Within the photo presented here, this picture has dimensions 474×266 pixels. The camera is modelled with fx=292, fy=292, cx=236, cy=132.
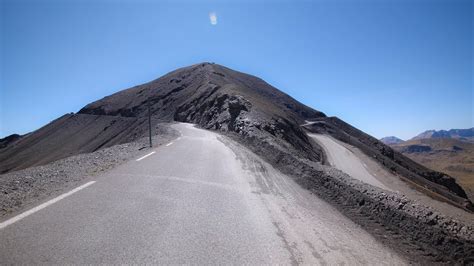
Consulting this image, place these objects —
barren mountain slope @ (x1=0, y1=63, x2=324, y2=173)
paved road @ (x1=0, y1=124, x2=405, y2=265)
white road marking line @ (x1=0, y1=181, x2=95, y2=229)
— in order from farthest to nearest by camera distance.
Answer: barren mountain slope @ (x1=0, y1=63, x2=324, y2=173) < white road marking line @ (x1=0, y1=181, x2=95, y2=229) < paved road @ (x1=0, y1=124, x2=405, y2=265)

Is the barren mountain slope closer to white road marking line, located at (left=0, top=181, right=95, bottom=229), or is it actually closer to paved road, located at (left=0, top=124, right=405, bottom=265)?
paved road, located at (left=0, top=124, right=405, bottom=265)

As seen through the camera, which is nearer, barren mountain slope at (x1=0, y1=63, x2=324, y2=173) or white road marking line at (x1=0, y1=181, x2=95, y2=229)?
white road marking line at (x1=0, y1=181, x2=95, y2=229)

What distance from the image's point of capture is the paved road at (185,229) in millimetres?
3781

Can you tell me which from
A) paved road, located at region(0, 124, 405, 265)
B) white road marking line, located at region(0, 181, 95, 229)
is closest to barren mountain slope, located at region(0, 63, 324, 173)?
paved road, located at region(0, 124, 405, 265)

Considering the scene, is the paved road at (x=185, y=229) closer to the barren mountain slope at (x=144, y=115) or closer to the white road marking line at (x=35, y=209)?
the white road marking line at (x=35, y=209)

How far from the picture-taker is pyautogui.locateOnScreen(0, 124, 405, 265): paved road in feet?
12.4

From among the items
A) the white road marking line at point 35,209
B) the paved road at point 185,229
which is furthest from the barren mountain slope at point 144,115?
the white road marking line at point 35,209

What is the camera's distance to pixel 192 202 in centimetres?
603

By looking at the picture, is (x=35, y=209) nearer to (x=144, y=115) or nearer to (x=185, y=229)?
(x=185, y=229)

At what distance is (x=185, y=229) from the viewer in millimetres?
4641

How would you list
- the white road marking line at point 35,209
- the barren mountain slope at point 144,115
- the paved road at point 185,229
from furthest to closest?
the barren mountain slope at point 144,115 < the white road marking line at point 35,209 < the paved road at point 185,229

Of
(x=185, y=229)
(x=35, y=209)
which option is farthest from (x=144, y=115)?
(x=185, y=229)

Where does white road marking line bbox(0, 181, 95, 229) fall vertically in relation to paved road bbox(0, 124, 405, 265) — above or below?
above

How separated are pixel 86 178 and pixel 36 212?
292 cm
